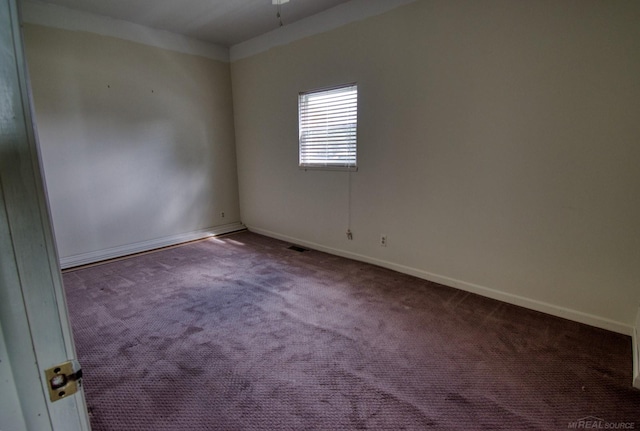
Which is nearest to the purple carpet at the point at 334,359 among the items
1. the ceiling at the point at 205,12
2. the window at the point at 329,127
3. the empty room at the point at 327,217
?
the empty room at the point at 327,217

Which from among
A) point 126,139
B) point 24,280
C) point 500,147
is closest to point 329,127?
point 500,147

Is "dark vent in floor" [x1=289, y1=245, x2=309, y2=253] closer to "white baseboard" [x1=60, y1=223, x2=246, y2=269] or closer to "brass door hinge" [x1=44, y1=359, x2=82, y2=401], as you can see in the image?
"white baseboard" [x1=60, y1=223, x2=246, y2=269]

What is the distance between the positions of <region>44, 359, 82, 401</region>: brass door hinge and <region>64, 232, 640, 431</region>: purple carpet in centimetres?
118

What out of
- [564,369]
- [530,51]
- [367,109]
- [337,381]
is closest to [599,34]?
[530,51]

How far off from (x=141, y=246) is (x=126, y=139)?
4.42ft

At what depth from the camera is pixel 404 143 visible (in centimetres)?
295

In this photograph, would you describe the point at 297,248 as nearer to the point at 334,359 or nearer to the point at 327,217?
the point at 327,217

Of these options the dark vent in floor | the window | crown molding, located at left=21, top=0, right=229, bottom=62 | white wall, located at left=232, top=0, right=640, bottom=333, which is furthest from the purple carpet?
crown molding, located at left=21, top=0, right=229, bottom=62

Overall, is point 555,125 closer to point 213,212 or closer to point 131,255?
→ point 213,212

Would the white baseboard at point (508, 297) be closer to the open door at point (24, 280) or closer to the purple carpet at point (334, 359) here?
the purple carpet at point (334, 359)

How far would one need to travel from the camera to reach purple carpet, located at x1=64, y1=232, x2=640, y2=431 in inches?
59.2

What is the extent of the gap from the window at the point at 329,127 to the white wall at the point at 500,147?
125 mm

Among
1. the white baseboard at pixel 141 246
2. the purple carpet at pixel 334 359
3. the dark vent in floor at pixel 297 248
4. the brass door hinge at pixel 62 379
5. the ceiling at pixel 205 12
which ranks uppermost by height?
the ceiling at pixel 205 12

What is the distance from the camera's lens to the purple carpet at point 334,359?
1.50m
